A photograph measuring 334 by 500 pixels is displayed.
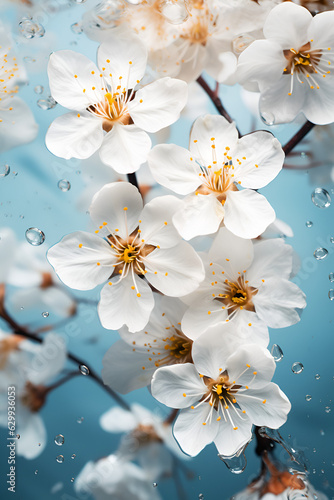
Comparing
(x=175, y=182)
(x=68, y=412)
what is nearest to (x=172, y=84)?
(x=175, y=182)

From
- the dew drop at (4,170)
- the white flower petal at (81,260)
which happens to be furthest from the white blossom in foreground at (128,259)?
the dew drop at (4,170)

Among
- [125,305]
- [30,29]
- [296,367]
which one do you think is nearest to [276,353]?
[296,367]

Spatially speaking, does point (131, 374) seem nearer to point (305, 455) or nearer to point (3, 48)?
point (305, 455)

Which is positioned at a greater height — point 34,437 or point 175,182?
point 175,182

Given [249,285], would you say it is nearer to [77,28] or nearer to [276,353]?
[276,353]

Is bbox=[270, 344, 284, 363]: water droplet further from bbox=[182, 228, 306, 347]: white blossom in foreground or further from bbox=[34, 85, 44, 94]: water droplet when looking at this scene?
bbox=[34, 85, 44, 94]: water droplet

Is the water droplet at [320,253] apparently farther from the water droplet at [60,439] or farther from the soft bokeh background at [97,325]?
the water droplet at [60,439]
